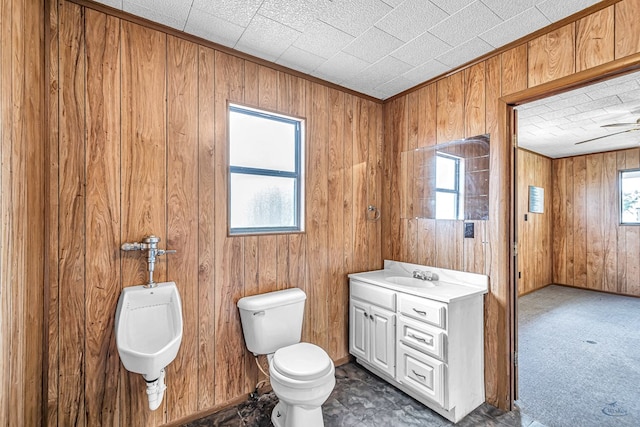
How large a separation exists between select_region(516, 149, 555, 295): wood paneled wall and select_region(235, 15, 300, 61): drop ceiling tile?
4597 mm

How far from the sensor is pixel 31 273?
55.0 inches

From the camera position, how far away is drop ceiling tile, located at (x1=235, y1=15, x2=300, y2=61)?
1816 millimetres

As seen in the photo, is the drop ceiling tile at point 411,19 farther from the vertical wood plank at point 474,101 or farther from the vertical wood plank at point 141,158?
the vertical wood plank at point 141,158

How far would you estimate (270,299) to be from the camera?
2.07 metres

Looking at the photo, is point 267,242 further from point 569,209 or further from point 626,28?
point 569,209

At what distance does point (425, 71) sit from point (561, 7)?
89cm

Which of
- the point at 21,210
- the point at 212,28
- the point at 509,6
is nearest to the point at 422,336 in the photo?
the point at 509,6

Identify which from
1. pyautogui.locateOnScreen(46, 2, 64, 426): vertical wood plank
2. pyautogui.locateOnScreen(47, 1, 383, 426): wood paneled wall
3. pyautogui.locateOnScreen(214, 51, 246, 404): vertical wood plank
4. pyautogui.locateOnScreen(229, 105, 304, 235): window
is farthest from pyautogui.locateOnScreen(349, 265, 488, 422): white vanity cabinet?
pyautogui.locateOnScreen(46, 2, 64, 426): vertical wood plank

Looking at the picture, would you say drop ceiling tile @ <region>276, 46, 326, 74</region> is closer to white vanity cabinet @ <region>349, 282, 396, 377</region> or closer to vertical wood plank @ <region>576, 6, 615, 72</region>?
vertical wood plank @ <region>576, 6, 615, 72</region>

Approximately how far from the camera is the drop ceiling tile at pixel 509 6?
1.60 m

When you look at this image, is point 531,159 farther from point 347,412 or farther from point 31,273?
point 31,273

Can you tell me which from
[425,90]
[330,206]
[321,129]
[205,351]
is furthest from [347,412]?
[425,90]

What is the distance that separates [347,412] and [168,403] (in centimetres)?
114

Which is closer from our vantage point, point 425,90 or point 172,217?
point 172,217
